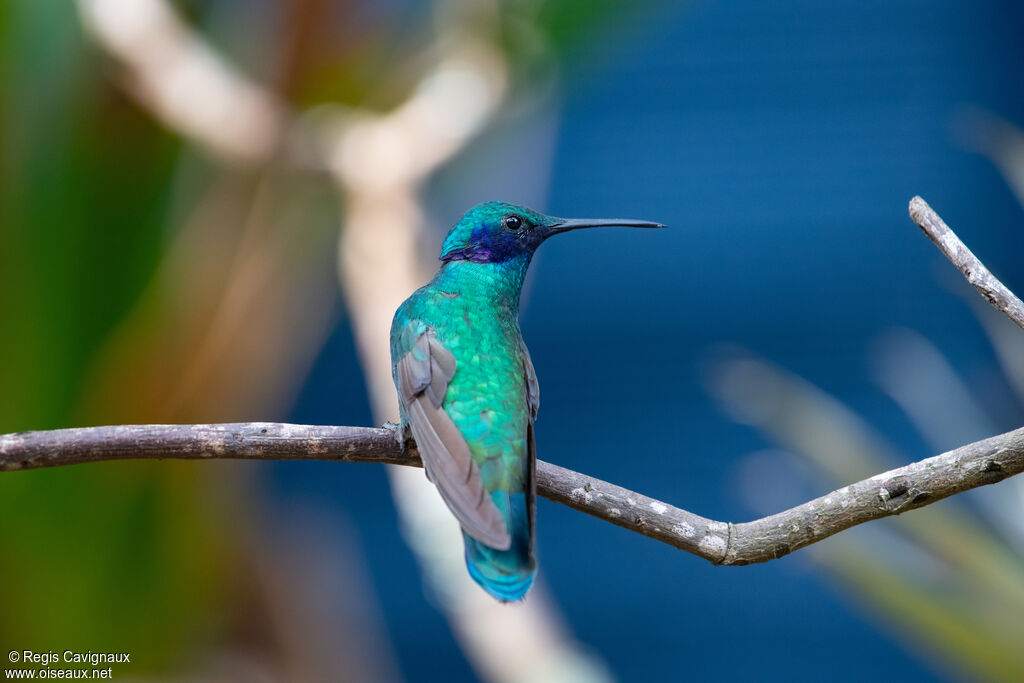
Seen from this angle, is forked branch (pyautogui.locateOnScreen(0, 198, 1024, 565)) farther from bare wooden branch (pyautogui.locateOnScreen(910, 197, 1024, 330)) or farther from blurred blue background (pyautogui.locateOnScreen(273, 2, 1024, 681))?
blurred blue background (pyautogui.locateOnScreen(273, 2, 1024, 681))

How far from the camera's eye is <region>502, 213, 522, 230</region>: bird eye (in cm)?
210

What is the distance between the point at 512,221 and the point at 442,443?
2.00 feet

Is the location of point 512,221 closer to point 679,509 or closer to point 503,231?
point 503,231

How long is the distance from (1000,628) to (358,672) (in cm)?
A: 254

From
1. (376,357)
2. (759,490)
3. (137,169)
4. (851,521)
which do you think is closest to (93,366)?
(137,169)

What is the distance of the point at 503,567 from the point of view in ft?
4.81

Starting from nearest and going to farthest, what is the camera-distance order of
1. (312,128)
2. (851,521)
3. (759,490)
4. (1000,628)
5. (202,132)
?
(851,521), (1000,628), (202,132), (312,128), (759,490)

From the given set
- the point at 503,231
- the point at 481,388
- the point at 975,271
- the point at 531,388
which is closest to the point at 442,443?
the point at 481,388

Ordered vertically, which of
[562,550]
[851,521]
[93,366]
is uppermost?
[851,521]

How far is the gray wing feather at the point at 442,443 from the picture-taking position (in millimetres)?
1483

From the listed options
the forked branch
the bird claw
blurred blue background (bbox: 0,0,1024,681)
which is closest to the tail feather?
the forked branch

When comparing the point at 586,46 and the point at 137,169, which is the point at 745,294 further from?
the point at 137,169

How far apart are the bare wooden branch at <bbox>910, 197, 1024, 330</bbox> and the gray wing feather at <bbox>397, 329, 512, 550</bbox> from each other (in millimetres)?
745

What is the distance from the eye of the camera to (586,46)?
3555 mm
